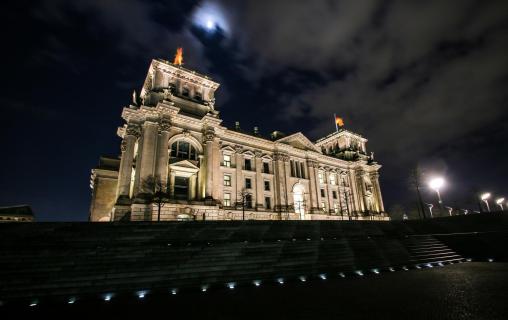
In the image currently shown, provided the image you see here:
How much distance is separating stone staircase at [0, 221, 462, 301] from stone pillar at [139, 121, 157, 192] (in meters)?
17.5

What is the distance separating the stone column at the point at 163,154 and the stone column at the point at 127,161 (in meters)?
4.37

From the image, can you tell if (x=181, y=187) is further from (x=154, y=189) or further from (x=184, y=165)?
(x=154, y=189)

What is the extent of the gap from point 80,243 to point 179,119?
28090mm

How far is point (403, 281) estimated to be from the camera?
13.2m

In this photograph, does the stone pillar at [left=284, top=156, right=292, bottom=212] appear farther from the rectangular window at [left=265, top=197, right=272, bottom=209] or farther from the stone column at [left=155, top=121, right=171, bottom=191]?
the stone column at [left=155, top=121, right=171, bottom=191]

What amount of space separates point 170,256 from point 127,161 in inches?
1037

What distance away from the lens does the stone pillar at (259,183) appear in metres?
46.2

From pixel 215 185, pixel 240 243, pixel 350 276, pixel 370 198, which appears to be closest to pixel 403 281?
pixel 350 276

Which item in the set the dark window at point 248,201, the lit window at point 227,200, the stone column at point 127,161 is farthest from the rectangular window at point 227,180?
the stone column at point 127,161

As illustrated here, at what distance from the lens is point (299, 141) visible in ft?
189

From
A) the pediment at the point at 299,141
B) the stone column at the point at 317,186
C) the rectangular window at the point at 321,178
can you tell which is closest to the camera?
the stone column at the point at 317,186

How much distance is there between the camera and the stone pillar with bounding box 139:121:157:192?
34.4 m

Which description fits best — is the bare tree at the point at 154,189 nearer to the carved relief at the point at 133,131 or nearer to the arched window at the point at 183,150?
the arched window at the point at 183,150

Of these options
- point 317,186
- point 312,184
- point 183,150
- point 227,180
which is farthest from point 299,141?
point 183,150
